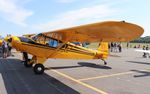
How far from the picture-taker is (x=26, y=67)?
565 inches

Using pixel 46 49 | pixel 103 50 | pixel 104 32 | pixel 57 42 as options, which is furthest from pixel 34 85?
pixel 103 50

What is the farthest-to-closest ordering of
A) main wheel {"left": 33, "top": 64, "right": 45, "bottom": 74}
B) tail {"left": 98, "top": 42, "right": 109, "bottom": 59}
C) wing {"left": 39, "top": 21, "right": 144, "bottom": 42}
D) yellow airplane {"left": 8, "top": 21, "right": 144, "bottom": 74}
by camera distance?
tail {"left": 98, "top": 42, "right": 109, "bottom": 59}
main wheel {"left": 33, "top": 64, "right": 45, "bottom": 74}
yellow airplane {"left": 8, "top": 21, "right": 144, "bottom": 74}
wing {"left": 39, "top": 21, "right": 144, "bottom": 42}

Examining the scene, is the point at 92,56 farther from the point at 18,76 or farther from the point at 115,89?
the point at 115,89

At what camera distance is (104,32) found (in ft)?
33.4

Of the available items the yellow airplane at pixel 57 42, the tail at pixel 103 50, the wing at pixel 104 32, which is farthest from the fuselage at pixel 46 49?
the tail at pixel 103 50

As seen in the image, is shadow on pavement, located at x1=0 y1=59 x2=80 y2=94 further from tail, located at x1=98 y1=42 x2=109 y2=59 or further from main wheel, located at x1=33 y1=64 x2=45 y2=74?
tail, located at x1=98 y1=42 x2=109 y2=59

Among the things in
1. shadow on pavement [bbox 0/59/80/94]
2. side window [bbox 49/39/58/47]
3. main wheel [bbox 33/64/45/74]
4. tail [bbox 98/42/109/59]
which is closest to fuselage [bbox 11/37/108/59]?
side window [bbox 49/39/58/47]

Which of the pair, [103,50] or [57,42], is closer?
[57,42]

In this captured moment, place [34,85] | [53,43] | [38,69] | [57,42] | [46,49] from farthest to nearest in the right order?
[57,42] → [53,43] → [46,49] → [38,69] → [34,85]

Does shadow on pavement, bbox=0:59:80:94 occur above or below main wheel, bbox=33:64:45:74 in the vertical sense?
below

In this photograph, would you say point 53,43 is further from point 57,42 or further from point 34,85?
point 34,85

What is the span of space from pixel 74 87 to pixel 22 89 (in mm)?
1935

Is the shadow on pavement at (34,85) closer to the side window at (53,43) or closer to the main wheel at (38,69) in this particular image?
the main wheel at (38,69)

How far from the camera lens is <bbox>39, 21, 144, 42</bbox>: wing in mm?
8570
